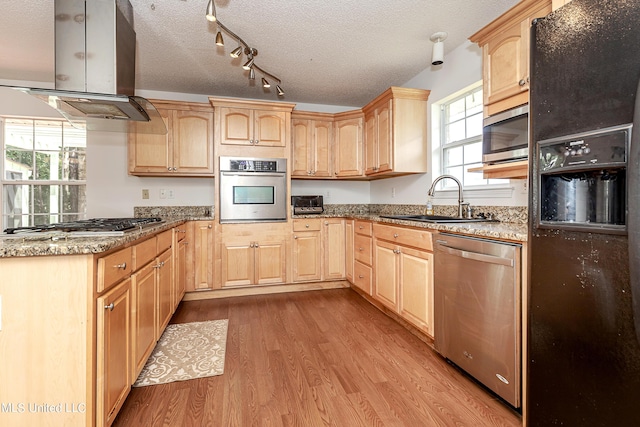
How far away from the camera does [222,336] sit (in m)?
2.36

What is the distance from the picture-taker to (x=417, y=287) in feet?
7.40

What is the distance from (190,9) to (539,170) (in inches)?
95.6

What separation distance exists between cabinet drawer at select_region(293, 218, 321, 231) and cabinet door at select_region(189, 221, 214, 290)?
93cm

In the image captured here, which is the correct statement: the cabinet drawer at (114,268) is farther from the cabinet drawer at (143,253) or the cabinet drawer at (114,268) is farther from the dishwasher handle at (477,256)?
the dishwasher handle at (477,256)

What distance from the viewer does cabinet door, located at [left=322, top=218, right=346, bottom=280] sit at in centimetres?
363

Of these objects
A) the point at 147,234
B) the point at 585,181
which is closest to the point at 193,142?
the point at 147,234

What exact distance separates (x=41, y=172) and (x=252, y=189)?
2.40m

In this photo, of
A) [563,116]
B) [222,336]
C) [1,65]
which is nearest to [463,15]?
[563,116]

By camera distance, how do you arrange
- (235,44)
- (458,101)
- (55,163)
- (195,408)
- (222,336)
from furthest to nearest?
(55,163), (458,101), (235,44), (222,336), (195,408)

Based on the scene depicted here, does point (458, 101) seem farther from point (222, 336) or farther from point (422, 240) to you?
point (222, 336)

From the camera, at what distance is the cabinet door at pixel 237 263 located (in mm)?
3340

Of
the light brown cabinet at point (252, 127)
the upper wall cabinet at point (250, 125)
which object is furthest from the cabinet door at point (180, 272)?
the light brown cabinet at point (252, 127)

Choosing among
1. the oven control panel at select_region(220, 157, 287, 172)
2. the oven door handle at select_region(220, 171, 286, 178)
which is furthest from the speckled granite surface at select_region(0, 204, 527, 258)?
the oven control panel at select_region(220, 157, 287, 172)

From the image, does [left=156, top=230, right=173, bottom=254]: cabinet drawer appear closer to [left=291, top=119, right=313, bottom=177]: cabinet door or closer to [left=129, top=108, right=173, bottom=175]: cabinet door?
[left=129, top=108, right=173, bottom=175]: cabinet door
